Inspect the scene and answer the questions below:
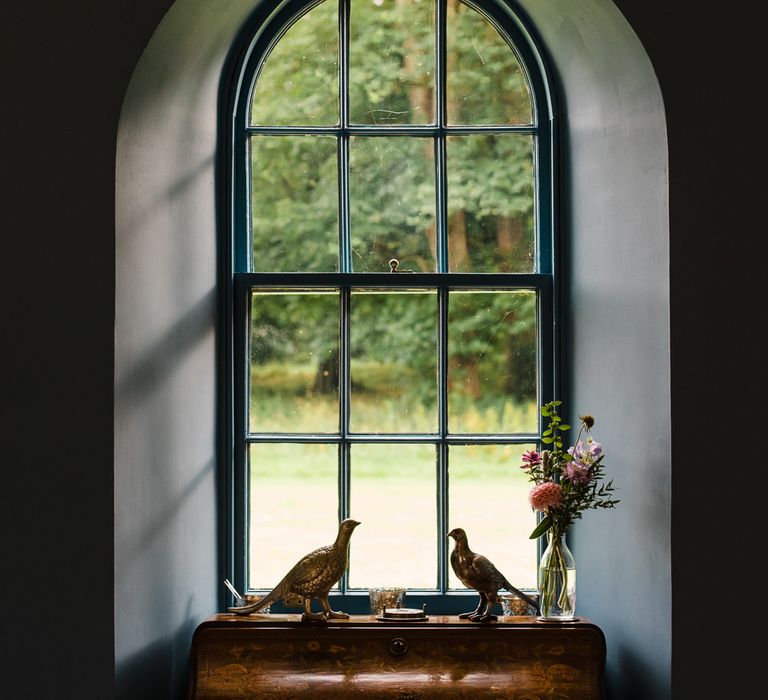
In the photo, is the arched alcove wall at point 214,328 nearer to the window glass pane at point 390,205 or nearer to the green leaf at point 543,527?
the green leaf at point 543,527

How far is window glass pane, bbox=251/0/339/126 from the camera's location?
133 inches

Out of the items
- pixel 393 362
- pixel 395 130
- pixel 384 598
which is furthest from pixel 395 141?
pixel 384 598

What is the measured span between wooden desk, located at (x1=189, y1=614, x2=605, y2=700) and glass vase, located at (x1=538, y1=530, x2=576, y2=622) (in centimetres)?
10

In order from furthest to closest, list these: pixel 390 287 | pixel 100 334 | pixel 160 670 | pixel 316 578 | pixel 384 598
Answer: pixel 390 287
pixel 384 598
pixel 316 578
pixel 160 670
pixel 100 334

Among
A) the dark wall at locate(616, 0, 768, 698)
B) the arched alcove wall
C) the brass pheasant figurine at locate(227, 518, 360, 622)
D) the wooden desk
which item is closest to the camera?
the dark wall at locate(616, 0, 768, 698)

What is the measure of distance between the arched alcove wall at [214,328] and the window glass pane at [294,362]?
6.9 inches

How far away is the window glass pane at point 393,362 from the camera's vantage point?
3320mm

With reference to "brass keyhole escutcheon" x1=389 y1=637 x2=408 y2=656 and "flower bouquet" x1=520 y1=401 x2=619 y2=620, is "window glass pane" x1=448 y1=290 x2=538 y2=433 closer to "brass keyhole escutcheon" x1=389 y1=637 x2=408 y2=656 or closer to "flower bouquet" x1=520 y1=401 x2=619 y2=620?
"flower bouquet" x1=520 y1=401 x2=619 y2=620

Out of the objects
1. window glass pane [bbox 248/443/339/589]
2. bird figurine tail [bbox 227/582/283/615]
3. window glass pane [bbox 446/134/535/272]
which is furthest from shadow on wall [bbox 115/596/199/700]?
window glass pane [bbox 446/134/535/272]

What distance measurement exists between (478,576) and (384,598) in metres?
0.28

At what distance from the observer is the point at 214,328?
127 inches

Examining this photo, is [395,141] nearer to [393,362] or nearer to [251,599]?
[393,362]

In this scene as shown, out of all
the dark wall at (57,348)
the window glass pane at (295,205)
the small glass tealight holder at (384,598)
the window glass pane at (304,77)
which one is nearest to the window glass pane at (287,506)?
the small glass tealight holder at (384,598)

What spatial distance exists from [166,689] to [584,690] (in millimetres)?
1054
